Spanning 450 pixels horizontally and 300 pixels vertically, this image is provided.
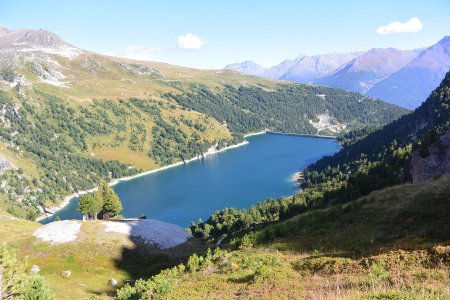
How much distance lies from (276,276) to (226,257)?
15110 millimetres

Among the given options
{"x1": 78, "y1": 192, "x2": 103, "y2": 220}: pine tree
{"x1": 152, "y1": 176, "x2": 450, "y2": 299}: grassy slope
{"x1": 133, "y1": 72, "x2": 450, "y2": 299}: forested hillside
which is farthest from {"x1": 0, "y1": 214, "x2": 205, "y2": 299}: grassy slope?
{"x1": 152, "y1": 176, "x2": 450, "y2": 299}: grassy slope

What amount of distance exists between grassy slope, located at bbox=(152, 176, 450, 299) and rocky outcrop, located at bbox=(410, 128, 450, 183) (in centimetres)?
3955

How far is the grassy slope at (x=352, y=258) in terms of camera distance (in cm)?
1950

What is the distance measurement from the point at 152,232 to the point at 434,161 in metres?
66.8

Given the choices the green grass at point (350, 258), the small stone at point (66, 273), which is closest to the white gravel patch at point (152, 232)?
the small stone at point (66, 273)

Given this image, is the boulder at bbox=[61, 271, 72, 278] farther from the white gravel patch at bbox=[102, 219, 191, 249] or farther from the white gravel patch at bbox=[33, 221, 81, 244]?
the white gravel patch at bbox=[102, 219, 191, 249]

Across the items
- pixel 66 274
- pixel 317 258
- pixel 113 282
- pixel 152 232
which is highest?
pixel 317 258

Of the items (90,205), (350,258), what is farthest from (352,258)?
(90,205)

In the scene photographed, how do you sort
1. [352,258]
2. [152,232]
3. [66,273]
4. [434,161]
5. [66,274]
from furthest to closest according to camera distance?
[152,232]
[434,161]
[66,273]
[66,274]
[352,258]

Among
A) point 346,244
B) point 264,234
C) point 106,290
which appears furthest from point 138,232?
point 346,244

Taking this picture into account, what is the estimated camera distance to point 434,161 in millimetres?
86312

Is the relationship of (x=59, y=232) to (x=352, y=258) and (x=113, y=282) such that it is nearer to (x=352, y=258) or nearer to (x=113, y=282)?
(x=113, y=282)

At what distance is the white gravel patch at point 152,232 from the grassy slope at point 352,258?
4111 centimetres

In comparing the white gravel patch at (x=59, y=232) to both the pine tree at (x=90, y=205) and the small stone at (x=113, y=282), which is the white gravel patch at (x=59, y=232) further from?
the pine tree at (x=90, y=205)
